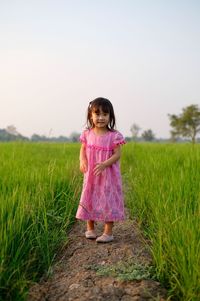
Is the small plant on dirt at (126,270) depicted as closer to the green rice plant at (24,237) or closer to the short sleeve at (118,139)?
the green rice plant at (24,237)

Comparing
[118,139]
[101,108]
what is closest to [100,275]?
[118,139]

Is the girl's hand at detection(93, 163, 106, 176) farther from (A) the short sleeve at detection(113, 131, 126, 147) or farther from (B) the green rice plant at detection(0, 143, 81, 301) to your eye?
(B) the green rice plant at detection(0, 143, 81, 301)

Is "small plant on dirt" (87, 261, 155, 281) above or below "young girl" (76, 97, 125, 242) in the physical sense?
below

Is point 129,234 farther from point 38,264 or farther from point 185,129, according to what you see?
point 185,129

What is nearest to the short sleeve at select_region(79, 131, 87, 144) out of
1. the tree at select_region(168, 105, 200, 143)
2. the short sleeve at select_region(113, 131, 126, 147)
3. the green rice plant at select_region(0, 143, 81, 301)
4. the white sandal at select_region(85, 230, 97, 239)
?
the short sleeve at select_region(113, 131, 126, 147)

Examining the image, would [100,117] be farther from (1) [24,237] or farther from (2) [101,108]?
(1) [24,237]

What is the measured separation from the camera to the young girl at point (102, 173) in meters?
2.89

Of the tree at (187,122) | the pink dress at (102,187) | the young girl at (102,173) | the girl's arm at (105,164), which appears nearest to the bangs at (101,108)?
the young girl at (102,173)

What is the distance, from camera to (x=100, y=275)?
2248mm

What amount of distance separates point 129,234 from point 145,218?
11.0 inches

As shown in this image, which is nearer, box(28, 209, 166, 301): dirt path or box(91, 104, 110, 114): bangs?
box(28, 209, 166, 301): dirt path

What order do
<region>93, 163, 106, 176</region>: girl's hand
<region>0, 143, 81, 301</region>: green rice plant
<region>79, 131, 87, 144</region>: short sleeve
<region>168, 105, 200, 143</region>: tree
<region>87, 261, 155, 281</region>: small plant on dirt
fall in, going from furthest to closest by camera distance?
<region>168, 105, 200, 143</region>: tree, <region>79, 131, 87, 144</region>: short sleeve, <region>93, 163, 106, 176</region>: girl's hand, <region>87, 261, 155, 281</region>: small plant on dirt, <region>0, 143, 81, 301</region>: green rice plant

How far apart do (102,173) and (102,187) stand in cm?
9

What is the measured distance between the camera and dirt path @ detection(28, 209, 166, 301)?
2045 mm
